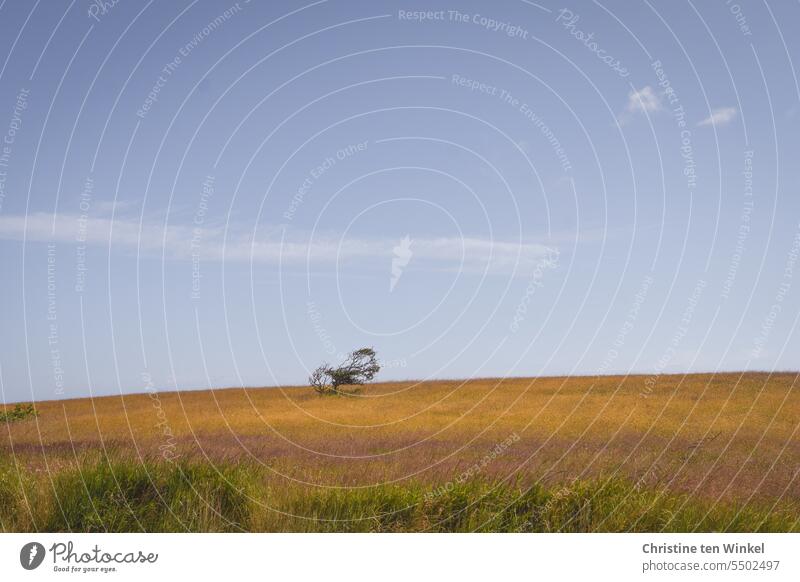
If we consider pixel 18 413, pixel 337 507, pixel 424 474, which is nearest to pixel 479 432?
pixel 424 474

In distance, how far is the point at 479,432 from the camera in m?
27.8

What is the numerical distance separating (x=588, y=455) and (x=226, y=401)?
32.4m

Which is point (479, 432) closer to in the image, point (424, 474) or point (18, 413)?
point (424, 474)

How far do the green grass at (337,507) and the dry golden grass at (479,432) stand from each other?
0.76 m

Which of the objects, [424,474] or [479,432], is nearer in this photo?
[424,474]

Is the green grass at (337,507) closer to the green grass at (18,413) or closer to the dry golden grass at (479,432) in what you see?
the dry golden grass at (479,432)

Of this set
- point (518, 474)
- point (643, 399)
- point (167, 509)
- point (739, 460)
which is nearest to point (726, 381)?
point (643, 399)

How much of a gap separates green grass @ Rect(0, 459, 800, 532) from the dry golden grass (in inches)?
29.9

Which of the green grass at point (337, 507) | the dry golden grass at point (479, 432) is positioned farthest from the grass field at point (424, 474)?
the dry golden grass at point (479, 432)

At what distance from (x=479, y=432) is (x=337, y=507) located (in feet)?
62.5

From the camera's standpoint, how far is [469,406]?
3997 centimetres

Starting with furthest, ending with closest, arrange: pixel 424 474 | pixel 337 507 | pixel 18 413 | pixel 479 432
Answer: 1. pixel 18 413
2. pixel 479 432
3. pixel 424 474
4. pixel 337 507

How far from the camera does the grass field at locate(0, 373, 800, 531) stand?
930 centimetres

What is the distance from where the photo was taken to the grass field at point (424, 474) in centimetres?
930
